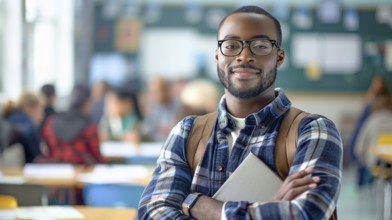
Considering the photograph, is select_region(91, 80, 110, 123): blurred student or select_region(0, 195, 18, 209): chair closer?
select_region(0, 195, 18, 209): chair

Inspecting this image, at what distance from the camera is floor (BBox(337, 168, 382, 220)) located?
8.33 metres

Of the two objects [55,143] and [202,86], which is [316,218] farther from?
[202,86]

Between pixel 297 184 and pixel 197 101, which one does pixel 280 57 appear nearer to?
pixel 297 184

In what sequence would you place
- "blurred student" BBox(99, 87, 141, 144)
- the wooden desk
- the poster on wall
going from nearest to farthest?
the wooden desk
"blurred student" BBox(99, 87, 141, 144)
the poster on wall

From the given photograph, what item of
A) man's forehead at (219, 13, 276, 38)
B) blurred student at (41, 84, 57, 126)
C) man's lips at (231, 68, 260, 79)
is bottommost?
blurred student at (41, 84, 57, 126)

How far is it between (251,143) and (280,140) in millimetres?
78

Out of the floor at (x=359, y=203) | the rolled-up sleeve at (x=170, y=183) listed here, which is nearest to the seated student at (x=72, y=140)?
the floor at (x=359, y=203)

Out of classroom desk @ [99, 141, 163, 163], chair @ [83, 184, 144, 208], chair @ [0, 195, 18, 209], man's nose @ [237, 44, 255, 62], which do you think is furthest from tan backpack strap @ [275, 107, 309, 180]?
classroom desk @ [99, 141, 163, 163]

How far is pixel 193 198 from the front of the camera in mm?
2189

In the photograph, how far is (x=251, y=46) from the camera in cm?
216

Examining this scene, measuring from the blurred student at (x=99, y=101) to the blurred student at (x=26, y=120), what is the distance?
2.46 meters

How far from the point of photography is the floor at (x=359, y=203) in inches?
328

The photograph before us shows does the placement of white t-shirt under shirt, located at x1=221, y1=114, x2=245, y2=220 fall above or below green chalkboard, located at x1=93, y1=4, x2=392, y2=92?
above

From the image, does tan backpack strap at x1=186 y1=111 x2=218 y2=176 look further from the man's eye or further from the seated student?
the seated student
